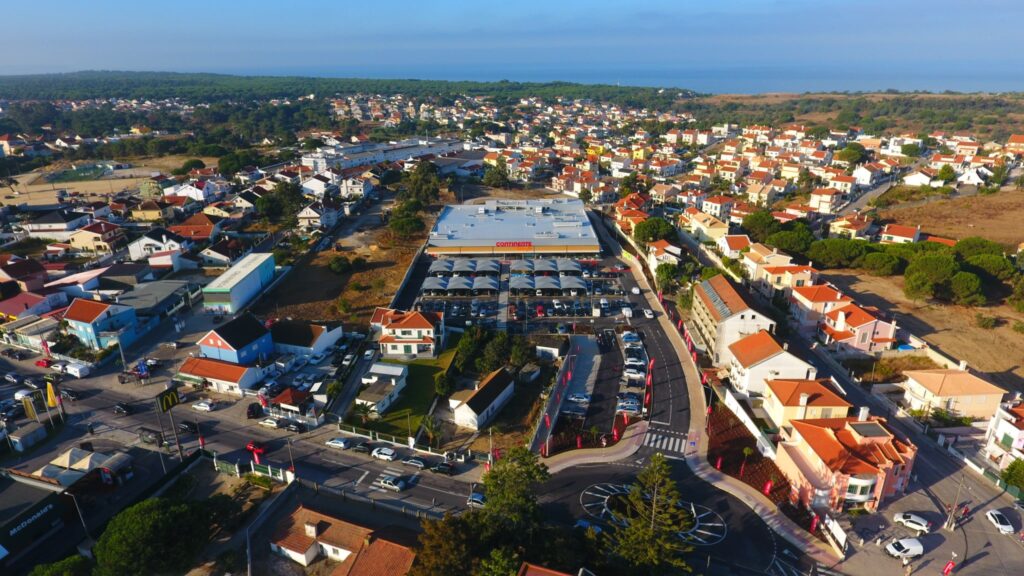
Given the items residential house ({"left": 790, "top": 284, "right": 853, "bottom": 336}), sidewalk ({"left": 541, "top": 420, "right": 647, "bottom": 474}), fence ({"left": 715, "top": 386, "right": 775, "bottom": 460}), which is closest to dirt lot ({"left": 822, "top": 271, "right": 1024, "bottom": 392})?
residential house ({"left": 790, "top": 284, "right": 853, "bottom": 336})

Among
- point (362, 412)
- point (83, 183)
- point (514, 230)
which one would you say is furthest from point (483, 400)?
point (83, 183)

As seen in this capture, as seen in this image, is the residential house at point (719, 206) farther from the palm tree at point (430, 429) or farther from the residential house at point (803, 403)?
the palm tree at point (430, 429)

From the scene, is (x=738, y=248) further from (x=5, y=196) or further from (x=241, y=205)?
(x=5, y=196)

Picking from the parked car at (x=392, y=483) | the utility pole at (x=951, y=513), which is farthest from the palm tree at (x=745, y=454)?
the parked car at (x=392, y=483)

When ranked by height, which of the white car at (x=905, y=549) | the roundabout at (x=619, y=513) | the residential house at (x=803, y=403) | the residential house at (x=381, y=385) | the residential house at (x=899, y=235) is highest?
the residential house at (x=899, y=235)

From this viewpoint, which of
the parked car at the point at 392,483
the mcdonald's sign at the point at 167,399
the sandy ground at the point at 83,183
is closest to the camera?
the parked car at the point at 392,483

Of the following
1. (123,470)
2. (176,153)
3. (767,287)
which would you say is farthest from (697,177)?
(176,153)

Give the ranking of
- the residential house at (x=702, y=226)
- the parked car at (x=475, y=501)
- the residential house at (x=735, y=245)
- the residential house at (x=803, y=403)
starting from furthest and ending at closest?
the residential house at (x=702, y=226), the residential house at (x=735, y=245), the residential house at (x=803, y=403), the parked car at (x=475, y=501)
